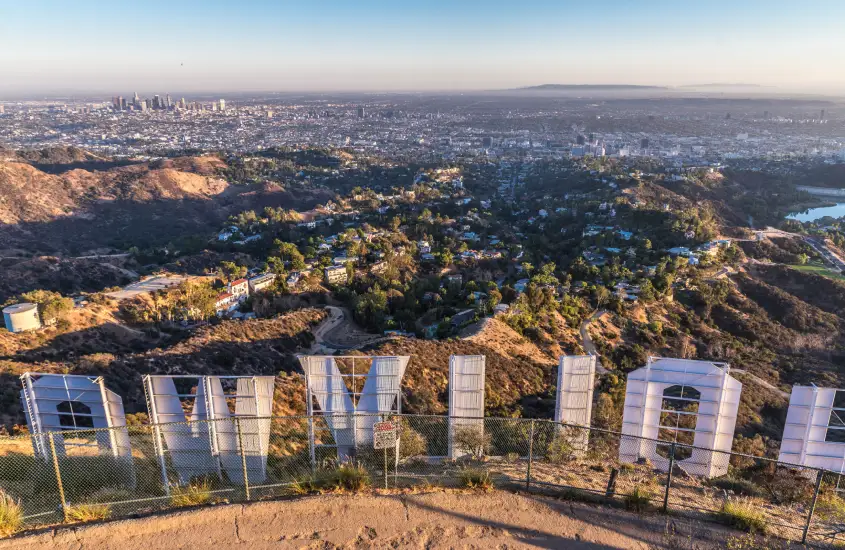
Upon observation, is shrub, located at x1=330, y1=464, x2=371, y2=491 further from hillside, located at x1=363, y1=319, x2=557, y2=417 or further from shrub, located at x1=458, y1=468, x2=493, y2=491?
hillside, located at x1=363, y1=319, x2=557, y2=417

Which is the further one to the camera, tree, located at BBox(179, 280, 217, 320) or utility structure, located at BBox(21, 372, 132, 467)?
tree, located at BBox(179, 280, 217, 320)

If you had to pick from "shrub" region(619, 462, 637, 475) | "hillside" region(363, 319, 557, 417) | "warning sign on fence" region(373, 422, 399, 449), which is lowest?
"hillside" region(363, 319, 557, 417)

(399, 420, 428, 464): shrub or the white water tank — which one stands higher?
(399, 420, 428, 464): shrub

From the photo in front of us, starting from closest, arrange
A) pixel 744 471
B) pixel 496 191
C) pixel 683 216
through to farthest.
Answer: pixel 744 471 < pixel 683 216 < pixel 496 191

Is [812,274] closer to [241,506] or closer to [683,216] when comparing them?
[683,216]

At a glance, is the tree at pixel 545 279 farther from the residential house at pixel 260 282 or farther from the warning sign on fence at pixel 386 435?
the warning sign on fence at pixel 386 435

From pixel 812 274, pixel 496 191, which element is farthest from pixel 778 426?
pixel 496 191

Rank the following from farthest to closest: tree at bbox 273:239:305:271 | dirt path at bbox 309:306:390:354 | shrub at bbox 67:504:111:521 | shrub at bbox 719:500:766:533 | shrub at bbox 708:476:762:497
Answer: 1. tree at bbox 273:239:305:271
2. dirt path at bbox 309:306:390:354
3. shrub at bbox 708:476:762:497
4. shrub at bbox 719:500:766:533
5. shrub at bbox 67:504:111:521

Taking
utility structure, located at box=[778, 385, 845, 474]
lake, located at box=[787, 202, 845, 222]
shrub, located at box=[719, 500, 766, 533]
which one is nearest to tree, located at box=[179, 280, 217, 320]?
utility structure, located at box=[778, 385, 845, 474]
